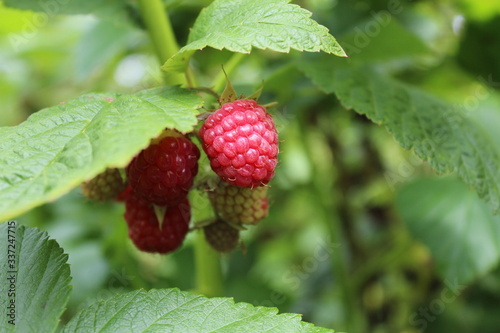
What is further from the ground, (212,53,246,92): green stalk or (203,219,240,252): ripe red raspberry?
(212,53,246,92): green stalk

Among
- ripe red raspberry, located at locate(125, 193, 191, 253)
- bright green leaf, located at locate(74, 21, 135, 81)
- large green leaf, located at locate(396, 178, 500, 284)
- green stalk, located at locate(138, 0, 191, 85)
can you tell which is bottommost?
large green leaf, located at locate(396, 178, 500, 284)

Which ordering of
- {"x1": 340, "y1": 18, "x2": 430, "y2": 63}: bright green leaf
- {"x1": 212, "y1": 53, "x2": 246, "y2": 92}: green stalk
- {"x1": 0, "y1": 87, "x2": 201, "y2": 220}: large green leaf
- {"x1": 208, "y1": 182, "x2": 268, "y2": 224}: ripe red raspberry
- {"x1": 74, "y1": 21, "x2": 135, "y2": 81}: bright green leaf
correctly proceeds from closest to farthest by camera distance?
{"x1": 0, "y1": 87, "x2": 201, "y2": 220}: large green leaf < {"x1": 208, "y1": 182, "x2": 268, "y2": 224}: ripe red raspberry < {"x1": 212, "y1": 53, "x2": 246, "y2": 92}: green stalk < {"x1": 340, "y1": 18, "x2": 430, "y2": 63}: bright green leaf < {"x1": 74, "y1": 21, "x2": 135, "y2": 81}: bright green leaf

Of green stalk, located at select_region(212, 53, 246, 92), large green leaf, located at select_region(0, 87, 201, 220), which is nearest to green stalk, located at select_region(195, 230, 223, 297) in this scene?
green stalk, located at select_region(212, 53, 246, 92)

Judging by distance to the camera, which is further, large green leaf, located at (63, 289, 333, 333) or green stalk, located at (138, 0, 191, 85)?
green stalk, located at (138, 0, 191, 85)

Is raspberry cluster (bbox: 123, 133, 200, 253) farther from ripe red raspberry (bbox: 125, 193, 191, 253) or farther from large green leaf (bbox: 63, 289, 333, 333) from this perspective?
large green leaf (bbox: 63, 289, 333, 333)

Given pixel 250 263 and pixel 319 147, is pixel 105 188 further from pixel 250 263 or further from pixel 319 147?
pixel 319 147

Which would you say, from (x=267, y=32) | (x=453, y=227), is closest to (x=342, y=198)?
(x=453, y=227)

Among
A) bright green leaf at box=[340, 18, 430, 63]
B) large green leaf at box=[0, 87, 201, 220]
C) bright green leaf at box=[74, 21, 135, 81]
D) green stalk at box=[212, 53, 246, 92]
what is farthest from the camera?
bright green leaf at box=[74, 21, 135, 81]

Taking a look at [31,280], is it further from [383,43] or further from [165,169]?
[383,43]
